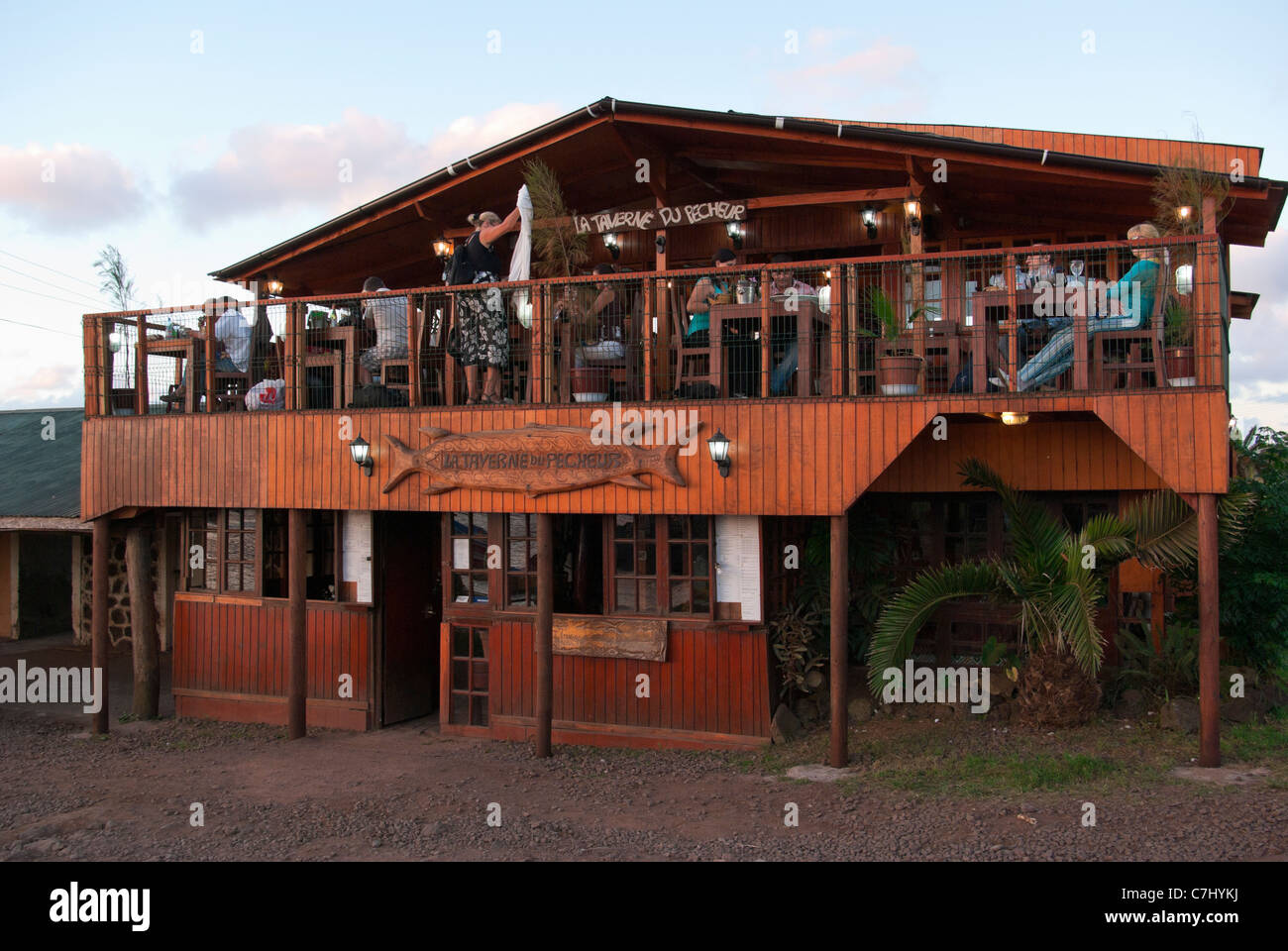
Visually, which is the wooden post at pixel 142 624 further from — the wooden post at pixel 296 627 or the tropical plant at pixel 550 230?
the tropical plant at pixel 550 230

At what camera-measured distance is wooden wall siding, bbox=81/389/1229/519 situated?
7891 mm

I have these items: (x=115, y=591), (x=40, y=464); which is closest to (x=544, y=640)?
(x=115, y=591)

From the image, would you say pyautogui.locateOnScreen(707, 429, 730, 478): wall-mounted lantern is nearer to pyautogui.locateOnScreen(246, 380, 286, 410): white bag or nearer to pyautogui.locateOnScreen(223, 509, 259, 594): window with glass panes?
pyautogui.locateOnScreen(246, 380, 286, 410): white bag

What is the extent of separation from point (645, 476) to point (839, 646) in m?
2.30

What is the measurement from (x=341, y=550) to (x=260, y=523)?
1058mm

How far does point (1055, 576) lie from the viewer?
8.60 meters

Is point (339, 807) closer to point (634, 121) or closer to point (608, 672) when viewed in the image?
point (608, 672)

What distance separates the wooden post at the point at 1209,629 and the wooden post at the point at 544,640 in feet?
18.3

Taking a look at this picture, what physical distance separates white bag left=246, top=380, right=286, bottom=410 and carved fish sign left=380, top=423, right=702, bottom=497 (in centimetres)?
163

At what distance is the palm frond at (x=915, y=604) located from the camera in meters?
8.57

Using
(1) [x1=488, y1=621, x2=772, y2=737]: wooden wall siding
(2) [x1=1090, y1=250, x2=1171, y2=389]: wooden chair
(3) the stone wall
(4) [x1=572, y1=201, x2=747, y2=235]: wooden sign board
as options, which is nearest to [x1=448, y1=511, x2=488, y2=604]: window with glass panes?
(1) [x1=488, y1=621, x2=772, y2=737]: wooden wall siding

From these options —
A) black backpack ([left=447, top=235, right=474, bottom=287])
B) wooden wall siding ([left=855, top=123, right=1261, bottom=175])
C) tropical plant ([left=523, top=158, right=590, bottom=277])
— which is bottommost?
black backpack ([left=447, top=235, right=474, bottom=287])

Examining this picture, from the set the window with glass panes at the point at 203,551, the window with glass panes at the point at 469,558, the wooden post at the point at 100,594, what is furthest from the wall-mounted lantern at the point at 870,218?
the wooden post at the point at 100,594

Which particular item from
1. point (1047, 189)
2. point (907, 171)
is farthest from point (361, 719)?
point (1047, 189)
